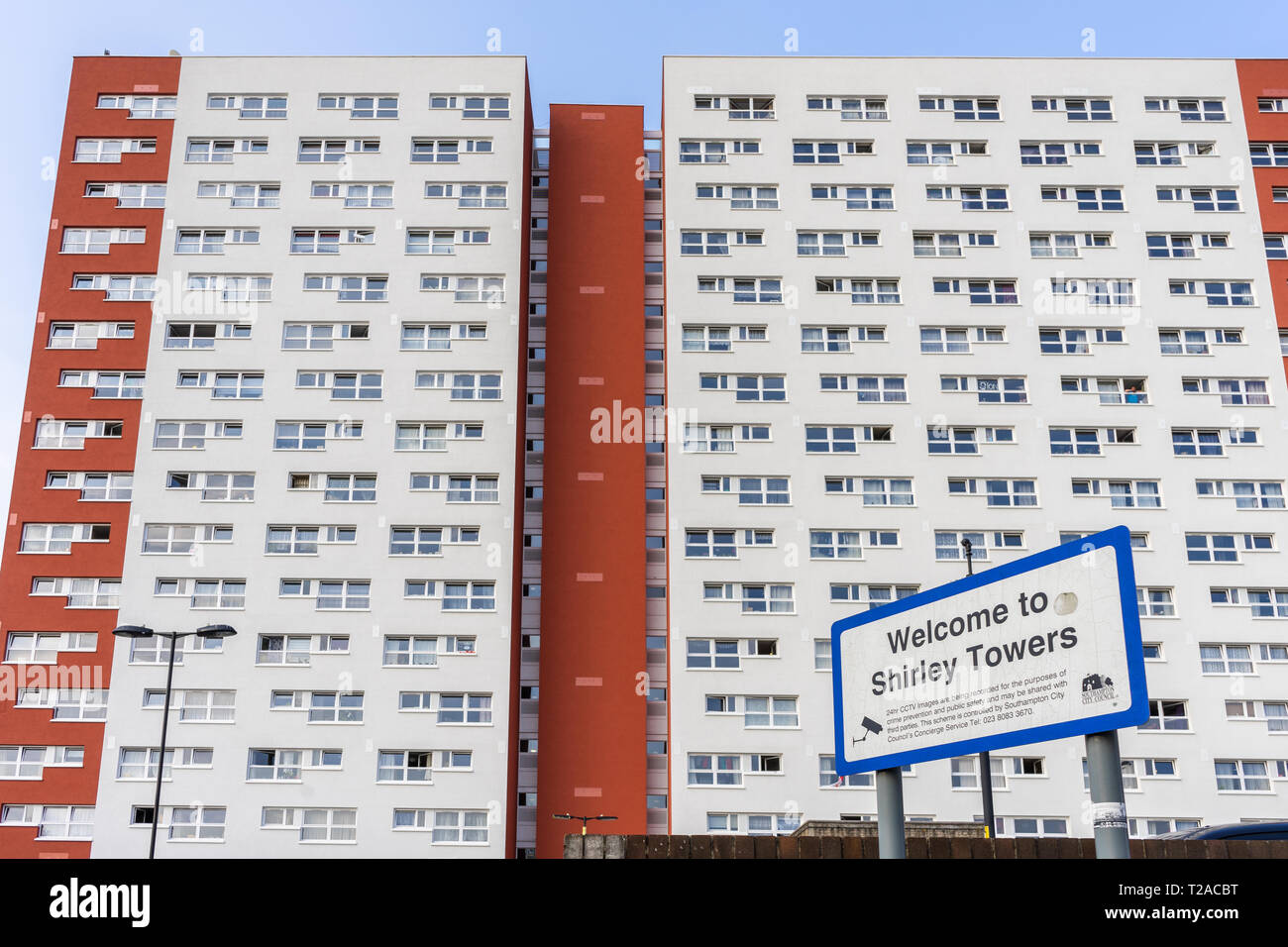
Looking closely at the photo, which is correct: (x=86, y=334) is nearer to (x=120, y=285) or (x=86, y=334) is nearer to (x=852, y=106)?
(x=120, y=285)

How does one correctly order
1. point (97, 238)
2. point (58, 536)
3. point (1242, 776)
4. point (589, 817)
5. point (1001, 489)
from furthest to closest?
point (97, 238)
point (1001, 489)
point (58, 536)
point (1242, 776)
point (589, 817)

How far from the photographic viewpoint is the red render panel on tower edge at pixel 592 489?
150 ft

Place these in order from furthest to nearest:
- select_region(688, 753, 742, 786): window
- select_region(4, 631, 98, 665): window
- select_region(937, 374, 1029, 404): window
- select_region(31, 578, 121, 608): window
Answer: select_region(937, 374, 1029, 404): window
select_region(31, 578, 121, 608): window
select_region(4, 631, 98, 665): window
select_region(688, 753, 742, 786): window

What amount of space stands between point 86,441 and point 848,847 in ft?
145

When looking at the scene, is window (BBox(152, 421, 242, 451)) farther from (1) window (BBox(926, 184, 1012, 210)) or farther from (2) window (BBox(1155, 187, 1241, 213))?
(2) window (BBox(1155, 187, 1241, 213))

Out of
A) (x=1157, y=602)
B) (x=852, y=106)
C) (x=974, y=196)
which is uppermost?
(x=852, y=106)

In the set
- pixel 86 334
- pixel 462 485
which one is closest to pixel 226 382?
pixel 86 334

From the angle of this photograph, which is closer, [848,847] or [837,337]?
[848,847]

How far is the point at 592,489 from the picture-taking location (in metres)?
49.8

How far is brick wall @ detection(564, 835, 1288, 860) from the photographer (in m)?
13.4

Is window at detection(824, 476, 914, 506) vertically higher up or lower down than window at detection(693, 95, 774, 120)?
lower down

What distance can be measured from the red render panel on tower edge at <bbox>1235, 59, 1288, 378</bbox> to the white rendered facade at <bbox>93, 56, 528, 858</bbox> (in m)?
32.4

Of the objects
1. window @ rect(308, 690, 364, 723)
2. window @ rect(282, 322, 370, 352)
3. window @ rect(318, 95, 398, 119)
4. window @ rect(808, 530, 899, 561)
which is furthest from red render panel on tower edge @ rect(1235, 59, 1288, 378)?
window @ rect(308, 690, 364, 723)
